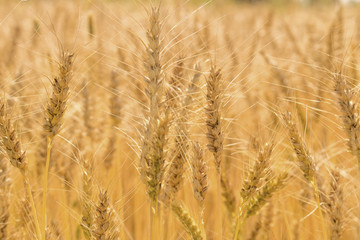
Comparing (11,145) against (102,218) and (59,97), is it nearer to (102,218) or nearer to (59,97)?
(59,97)

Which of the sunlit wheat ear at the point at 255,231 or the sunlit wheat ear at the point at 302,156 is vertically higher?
the sunlit wheat ear at the point at 302,156

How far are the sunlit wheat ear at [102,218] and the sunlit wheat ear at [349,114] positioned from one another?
25.4 inches

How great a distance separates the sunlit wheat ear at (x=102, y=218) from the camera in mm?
1152

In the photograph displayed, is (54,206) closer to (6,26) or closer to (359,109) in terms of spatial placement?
(359,109)

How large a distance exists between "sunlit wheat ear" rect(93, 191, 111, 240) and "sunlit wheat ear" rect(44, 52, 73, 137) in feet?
0.73

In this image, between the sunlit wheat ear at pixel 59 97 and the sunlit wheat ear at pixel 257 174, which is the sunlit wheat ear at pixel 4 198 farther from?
the sunlit wheat ear at pixel 257 174

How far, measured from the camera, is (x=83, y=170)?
4.20ft

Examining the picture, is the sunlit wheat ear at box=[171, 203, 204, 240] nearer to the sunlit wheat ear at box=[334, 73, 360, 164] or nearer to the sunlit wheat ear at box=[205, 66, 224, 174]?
the sunlit wheat ear at box=[205, 66, 224, 174]

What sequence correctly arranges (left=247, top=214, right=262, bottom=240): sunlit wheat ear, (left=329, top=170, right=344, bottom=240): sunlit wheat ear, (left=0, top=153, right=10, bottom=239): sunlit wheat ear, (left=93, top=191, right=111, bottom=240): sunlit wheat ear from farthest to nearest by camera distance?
(left=247, top=214, right=262, bottom=240): sunlit wheat ear < (left=0, top=153, right=10, bottom=239): sunlit wheat ear < (left=329, top=170, right=344, bottom=240): sunlit wheat ear < (left=93, top=191, right=111, bottom=240): sunlit wheat ear

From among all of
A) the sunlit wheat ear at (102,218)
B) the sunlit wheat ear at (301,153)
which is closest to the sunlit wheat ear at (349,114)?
the sunlit wheat ear at (301,153)

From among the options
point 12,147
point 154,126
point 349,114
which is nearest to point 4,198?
point 12,147

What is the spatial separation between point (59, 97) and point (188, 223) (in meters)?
0.51

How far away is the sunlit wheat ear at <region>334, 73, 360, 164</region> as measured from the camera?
1.18m

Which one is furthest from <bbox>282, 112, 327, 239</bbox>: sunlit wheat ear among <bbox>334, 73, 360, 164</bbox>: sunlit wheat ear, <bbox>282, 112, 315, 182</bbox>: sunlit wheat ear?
<bbox>334, 73, 360, 164</bbox>: sunlit wheat ear
